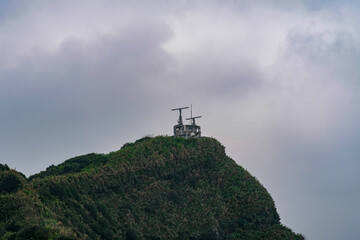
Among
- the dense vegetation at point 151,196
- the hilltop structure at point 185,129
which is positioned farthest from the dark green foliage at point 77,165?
the hilltop structure at point 185,129

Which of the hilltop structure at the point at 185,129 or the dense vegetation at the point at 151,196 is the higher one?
the hilltop structure at the point at 185,129

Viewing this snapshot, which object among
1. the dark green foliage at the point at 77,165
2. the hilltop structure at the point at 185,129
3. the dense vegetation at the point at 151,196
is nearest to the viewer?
the dense vegetation at the point at 151,196

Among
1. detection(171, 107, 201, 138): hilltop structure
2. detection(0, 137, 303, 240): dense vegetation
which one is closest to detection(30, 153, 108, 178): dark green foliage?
detection(0, 137, 303, 240): dense vegetation

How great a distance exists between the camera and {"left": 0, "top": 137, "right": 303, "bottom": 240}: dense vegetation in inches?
1849

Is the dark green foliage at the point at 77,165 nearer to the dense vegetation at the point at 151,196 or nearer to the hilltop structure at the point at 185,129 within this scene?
the dense vegetation at the point at 151,196

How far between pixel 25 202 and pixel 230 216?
26.7m

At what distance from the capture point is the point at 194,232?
5659 cm

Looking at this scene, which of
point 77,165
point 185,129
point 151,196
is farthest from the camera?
point 185,129

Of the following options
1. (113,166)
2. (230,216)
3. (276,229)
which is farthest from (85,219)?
(276,229)

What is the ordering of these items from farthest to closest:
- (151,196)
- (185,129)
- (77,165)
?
(185,129) → (77,165) → (151,196)

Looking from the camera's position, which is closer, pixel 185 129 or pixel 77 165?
pixel 77 165

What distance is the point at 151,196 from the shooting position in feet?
194

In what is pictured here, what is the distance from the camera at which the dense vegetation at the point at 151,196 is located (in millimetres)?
46969

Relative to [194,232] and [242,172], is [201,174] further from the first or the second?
[194,232]
